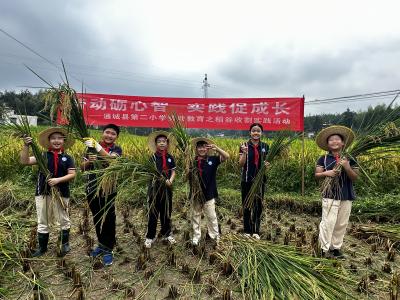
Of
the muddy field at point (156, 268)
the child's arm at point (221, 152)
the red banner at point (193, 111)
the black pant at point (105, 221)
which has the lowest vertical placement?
the muddy field at point (156, 268)

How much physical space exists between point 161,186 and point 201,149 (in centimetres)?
69

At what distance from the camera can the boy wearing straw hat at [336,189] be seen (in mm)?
3738

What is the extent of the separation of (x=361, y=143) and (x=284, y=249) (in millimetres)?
1485

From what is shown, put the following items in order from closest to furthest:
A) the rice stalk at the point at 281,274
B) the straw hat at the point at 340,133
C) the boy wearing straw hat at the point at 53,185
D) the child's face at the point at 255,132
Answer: the rice stalk at the point at 281,274, the boy wearing straw hat at the point at 53,185, the straw hat at the point at 340,133, the child's face at the point at 255,132

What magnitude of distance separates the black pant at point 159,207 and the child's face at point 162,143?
486 millimetres

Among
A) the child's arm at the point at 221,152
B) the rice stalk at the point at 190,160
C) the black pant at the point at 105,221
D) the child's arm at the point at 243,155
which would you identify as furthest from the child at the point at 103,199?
the child's arm at the point at 243,155

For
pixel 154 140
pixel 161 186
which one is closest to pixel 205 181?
pixel 161 186

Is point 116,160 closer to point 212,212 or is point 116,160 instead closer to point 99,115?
point 212,212

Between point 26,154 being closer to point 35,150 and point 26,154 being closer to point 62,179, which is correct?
point 35,150

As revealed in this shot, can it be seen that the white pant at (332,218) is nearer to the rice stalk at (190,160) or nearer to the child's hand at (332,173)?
the child's hand at (332,173)

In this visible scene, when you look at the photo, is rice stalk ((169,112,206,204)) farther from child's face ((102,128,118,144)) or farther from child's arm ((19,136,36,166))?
child's arm ((19,136,36,166))

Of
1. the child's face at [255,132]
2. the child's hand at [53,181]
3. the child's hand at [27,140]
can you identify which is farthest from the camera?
the child's face at [255,132]

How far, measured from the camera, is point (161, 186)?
3.94 metres

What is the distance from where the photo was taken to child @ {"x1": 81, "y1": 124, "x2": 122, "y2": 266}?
361 cm
